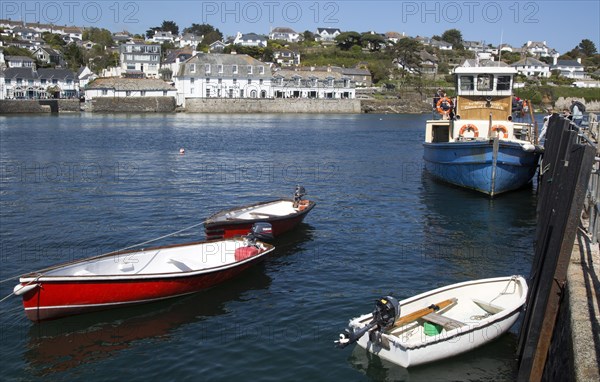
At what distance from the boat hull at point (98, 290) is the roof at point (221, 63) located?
97.1 meters

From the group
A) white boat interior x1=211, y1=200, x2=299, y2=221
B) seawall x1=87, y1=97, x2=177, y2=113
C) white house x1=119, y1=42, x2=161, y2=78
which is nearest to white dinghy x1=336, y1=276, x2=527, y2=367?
white boat interior x1=211, y1=200, x2=299, y2=221

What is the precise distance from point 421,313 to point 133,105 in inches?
4055

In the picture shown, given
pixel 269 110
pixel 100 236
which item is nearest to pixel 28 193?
pixel 100 236

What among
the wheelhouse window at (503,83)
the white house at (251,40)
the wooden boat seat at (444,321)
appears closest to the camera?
the wooden boat seat at (444,321)

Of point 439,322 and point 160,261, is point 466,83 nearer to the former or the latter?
point 160,261

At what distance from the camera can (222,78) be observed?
364 ft

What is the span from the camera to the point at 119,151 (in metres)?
47.7

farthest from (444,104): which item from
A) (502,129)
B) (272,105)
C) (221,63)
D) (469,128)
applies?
(221,63)

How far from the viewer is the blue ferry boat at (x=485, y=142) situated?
27000 millimetres

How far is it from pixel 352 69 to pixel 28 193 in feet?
389

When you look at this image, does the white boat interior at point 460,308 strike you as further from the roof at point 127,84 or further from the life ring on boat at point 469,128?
the roof at point 127,84

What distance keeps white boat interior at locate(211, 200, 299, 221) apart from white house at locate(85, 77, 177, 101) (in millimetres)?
92009

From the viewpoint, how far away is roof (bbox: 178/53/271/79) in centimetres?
10782

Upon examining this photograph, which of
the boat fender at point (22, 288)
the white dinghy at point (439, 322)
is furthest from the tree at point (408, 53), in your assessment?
the boat fender at point (22, 288)
